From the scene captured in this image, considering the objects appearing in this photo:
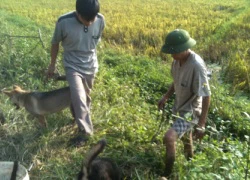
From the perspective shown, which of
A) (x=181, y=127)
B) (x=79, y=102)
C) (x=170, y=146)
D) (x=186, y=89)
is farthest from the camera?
(x=79, y=102)

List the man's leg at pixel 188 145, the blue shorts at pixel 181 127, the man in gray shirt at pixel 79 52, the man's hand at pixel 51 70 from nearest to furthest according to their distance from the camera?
the blue shorts at pixel 181 127
the man's leg at pixel 188 145
the man in gray shirt at pixel 79 52
the man's hand at pixel 51 70

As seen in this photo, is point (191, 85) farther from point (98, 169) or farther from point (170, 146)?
point (98, 169)

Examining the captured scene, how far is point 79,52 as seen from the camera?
5062mm

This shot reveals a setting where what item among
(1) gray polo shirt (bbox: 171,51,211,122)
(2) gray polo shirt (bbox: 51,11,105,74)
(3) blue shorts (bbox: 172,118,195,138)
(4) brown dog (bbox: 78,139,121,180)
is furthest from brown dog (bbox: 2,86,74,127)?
(3) blue shorts (bbox: 172,118,195,138)

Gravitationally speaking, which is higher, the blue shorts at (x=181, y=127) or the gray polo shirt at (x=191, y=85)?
the gray polo shirt at (x=191, y=85)

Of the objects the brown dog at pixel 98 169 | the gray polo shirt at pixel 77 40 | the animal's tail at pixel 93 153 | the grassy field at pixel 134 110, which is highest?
the gray polo shirt at pixel 77 40

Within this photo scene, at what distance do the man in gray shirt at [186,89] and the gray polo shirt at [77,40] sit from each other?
1205 mm

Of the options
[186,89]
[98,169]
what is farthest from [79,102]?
[186,89]

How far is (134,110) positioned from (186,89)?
6.33 ft

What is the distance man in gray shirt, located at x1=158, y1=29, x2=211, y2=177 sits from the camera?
4078 mm

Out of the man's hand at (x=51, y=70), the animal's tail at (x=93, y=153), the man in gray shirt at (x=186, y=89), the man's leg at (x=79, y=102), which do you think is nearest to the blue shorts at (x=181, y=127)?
the man in gray shirt at (x=186, y=89)

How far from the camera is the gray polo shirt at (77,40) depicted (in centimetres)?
486

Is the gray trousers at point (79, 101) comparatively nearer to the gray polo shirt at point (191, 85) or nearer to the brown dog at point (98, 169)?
the brown dog at point (98, 169)

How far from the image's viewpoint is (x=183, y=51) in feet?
13.3
